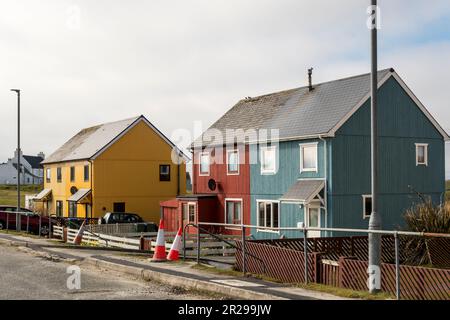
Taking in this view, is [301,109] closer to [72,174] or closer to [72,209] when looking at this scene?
[72,174]

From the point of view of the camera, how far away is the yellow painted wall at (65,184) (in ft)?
150

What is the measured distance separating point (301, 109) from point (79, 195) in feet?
68.9

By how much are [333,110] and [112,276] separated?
1602 cm

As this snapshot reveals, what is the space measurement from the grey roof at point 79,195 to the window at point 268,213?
17.7 meters

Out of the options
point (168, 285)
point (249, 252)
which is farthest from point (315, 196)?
point (168, 285)

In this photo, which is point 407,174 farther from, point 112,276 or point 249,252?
point 112,276

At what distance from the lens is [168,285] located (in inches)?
510

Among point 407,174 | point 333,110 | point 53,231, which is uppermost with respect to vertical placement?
point 333,110

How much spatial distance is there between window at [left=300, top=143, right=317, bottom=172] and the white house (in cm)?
10136

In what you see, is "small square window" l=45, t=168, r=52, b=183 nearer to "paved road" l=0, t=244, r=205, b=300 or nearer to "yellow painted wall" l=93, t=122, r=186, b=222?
"yellow painted wall" l=93, t=122, r=186, b=222

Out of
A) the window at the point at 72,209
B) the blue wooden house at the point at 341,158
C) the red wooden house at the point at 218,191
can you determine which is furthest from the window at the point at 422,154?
the window at the point at 72,209

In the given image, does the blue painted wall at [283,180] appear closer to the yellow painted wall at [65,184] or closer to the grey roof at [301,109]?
the grey roof at [301,109]

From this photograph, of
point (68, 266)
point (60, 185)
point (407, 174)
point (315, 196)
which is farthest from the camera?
point (60, 185)

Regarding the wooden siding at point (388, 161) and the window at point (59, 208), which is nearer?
the wooden siding at point (388, 161)
